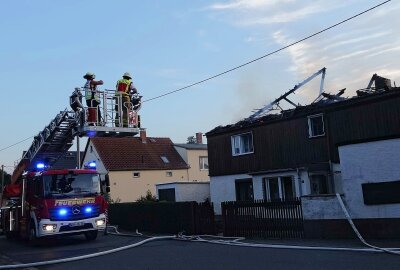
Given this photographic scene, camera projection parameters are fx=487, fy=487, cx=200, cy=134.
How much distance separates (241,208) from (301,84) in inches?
589

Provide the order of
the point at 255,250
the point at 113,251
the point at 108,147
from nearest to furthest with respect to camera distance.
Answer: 1. the point at 255,250
2. the point at 113,251
3. the point at 108,147

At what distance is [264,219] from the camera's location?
16641mm

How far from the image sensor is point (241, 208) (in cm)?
1748

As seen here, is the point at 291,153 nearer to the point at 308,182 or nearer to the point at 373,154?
the point at 308,182

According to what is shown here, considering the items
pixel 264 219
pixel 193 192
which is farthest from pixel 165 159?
pixel 264 219

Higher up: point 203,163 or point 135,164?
point 203,163

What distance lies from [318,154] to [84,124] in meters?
13.3

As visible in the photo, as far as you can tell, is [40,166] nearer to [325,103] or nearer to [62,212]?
[62,212]

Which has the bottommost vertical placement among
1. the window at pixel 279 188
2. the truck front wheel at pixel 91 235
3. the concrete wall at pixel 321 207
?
the truck front wheel at pixel 91 235

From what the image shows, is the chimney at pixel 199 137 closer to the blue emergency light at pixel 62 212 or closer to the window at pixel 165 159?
the window at pixel 165 159

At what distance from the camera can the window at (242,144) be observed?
2923 centimetres

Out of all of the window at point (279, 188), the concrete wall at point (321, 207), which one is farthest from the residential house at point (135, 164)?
the concrete wall at point (321, 207)

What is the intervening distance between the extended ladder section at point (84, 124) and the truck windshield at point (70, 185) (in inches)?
61.5

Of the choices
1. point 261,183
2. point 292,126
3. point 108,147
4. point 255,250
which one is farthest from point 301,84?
point 108,147
